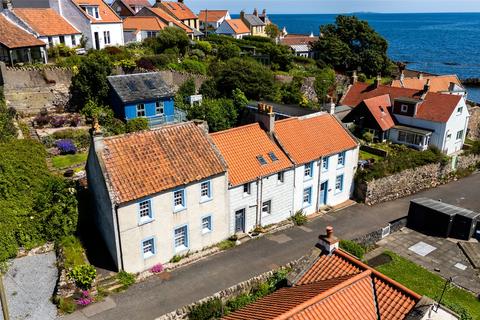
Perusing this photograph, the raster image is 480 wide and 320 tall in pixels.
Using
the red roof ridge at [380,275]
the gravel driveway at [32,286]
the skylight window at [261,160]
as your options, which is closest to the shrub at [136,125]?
the skylight window at [261,160]

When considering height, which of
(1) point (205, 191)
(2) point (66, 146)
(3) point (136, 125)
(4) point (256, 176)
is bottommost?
(1) point (205, 191)

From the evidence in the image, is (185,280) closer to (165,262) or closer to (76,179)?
(165,262)

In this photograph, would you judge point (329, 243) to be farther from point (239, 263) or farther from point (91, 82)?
point (91, 82)

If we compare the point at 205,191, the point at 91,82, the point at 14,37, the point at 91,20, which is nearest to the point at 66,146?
the point at 91,82

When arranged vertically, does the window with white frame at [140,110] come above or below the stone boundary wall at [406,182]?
above

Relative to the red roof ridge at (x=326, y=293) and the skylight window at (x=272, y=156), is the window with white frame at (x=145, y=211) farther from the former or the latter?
the red roof ridge at (x=326, y=293)
